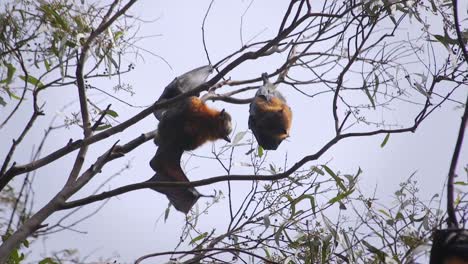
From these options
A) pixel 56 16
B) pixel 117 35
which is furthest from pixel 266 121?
pixel 56 16

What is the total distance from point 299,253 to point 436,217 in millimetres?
987

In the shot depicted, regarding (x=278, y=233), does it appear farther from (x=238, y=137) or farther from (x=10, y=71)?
(x=10, y=71)

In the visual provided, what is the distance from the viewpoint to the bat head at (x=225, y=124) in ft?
15.5

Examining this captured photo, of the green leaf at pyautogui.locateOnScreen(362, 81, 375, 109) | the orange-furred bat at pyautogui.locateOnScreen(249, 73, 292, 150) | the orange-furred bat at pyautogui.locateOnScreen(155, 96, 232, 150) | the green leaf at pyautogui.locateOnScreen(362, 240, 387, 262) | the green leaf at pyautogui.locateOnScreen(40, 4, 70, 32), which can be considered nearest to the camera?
the green leaf at pyautogui.locateOnScreen(362, 240, 387, 262)

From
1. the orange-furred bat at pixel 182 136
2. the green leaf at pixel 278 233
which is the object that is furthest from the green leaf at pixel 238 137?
the green leaf at pixel 278 233

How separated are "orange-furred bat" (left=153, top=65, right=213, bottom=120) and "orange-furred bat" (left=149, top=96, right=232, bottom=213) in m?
0.11

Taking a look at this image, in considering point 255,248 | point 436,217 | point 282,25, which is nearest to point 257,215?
point 255,248

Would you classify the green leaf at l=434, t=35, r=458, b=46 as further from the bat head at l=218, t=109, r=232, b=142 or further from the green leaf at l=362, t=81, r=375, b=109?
the bat head at l=218, t=109, r=232, b=142

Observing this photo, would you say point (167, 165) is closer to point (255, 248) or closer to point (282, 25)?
point (255, 248)

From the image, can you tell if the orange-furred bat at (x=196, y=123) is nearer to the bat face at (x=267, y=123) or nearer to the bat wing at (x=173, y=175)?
the bat wing at (x=173, y=175)

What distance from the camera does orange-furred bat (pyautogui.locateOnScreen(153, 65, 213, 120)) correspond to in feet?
14.5

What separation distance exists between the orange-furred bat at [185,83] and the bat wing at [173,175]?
0.33m

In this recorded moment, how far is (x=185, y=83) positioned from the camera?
177 inches

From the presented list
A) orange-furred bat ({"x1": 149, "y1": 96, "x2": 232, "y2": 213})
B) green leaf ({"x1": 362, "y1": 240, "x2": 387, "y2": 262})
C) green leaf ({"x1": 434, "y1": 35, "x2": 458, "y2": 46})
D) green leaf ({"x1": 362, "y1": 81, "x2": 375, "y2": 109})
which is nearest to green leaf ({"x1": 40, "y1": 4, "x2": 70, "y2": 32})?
orange-furred bat ({"x1": 149, "y1": 96, "x2": 232, "y2": 213})
